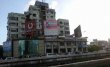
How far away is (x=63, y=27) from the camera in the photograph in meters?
101

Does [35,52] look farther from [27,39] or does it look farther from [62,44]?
[62,44]

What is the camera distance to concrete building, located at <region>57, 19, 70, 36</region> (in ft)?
329

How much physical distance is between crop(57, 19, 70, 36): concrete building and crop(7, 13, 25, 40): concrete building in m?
19.6

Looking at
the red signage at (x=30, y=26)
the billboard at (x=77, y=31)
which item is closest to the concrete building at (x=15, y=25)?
the billboard at (x=77, y=31)

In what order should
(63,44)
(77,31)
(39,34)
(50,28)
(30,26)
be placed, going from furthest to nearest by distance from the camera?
(63,44)
(77,31)
(39,34)
(50,28)
(30,26)

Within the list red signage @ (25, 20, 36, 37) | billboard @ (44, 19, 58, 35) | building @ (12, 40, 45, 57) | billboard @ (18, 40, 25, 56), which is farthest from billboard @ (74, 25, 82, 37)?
billboard @ (18, 40, 25, 56)

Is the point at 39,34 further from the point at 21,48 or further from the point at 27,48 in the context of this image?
the point at 21,48

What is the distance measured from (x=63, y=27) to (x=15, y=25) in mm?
24471

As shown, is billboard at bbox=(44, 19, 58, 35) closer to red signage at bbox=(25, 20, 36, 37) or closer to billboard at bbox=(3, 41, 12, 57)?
red signage at bbox=(25, 20, 36, 37)

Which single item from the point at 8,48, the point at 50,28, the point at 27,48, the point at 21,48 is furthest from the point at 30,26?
the point at 8,48

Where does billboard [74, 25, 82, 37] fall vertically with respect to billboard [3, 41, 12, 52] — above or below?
above

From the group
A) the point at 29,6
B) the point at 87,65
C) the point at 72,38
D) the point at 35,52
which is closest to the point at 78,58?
the point at 35,52

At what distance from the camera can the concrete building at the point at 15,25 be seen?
8450 centimetres

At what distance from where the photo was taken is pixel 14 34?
85.1 m
